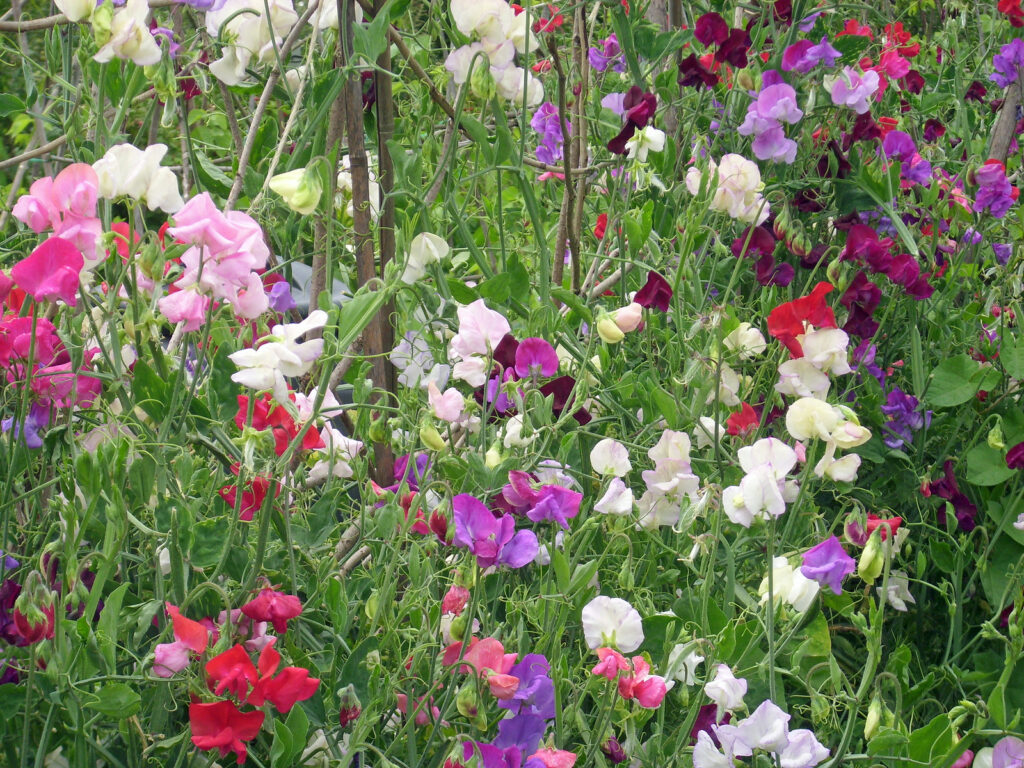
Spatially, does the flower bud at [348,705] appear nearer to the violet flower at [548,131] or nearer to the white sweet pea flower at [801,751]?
the white sweet pea flower at [801,751]

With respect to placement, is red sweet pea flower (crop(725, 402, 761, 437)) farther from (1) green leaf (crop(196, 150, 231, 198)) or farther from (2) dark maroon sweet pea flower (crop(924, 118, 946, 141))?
(2) dark maroon sweet pea flower (crop(924, 118, 946, 141))

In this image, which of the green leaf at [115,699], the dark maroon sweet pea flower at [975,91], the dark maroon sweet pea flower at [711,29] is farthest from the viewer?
the dark maroon sweet pea flower at [975,91]

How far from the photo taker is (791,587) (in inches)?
38.4

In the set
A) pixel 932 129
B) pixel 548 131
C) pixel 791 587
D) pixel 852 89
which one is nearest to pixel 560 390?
pixel 791 587

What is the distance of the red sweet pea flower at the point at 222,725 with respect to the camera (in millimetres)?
748

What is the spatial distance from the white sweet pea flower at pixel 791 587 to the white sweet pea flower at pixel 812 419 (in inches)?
4.9

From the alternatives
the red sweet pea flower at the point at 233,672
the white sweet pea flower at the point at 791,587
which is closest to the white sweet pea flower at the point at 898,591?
the white sweet pea flower at the point at 791,587

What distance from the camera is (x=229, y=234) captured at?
80 cm

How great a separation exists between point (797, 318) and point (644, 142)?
0.33m

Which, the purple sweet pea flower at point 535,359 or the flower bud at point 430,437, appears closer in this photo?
the flower bud at point 430,437

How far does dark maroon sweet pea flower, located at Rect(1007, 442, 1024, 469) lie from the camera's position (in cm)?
143

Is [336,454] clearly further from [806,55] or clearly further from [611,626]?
[806,55]

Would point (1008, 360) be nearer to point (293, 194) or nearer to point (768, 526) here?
point (768, 526)

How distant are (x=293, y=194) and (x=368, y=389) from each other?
9.2 inches
